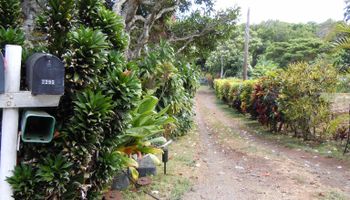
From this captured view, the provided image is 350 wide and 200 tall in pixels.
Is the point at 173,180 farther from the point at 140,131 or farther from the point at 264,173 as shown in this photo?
the point at 264,173

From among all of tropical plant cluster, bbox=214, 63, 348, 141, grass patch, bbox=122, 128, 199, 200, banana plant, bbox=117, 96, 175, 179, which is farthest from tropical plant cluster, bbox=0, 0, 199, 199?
tropical plant cluster, bbox=214, 63, 348, 141

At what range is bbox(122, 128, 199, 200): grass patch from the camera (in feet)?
14.7

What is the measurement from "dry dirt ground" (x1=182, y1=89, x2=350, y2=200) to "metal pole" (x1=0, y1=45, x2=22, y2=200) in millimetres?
2533

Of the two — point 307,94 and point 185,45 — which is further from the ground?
point 185,45

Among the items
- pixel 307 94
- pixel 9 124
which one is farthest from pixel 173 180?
pixel 307 94

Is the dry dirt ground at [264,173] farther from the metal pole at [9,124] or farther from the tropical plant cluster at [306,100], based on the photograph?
the metal pole at [9,124]

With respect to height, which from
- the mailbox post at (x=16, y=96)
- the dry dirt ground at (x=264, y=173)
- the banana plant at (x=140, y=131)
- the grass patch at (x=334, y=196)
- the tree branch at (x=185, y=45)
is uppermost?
the tree branch at (x=185, y=45)

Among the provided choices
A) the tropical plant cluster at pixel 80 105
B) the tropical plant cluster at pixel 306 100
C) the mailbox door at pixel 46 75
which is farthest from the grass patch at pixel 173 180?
the tropical plant cluster at pixel 306 100

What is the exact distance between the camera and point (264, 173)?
6125mm

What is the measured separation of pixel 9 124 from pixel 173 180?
3072mm

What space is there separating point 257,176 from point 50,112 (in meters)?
4.07

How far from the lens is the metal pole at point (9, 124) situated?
8.39 ft

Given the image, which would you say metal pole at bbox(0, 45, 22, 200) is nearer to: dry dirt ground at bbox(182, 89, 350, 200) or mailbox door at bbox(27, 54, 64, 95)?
mailbox door at bbox(27, 54, 64, 95)

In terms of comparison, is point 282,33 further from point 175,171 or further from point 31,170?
point 31,170
